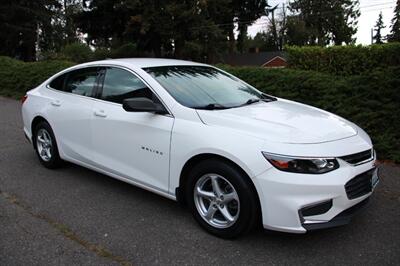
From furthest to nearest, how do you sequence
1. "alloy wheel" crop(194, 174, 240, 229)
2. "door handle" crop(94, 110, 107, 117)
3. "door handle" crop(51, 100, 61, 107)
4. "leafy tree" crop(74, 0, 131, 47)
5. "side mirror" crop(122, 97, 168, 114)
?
1. "leafy tree" crop(74, 0, 131, 47)
2. "door handle" crop(51, 100, 61, 107)
3. "door handle" crop(94, 110, 107, 117)
4. "side mirror" crop(122, 97, 168, 114)
5. "alloy wheel" crop(194, 174, 240, 229)

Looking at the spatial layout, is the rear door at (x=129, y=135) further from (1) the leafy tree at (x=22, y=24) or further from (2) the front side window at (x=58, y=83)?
(1) the leafy tree at (x=22, y=24)

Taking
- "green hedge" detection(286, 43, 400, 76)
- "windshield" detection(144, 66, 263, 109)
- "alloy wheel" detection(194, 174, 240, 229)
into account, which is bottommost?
"alloy wheel" detection(194, 174, 240, 229)

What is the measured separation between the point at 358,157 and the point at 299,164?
64 cm

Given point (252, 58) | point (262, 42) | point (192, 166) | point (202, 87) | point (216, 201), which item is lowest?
point (216, 201)

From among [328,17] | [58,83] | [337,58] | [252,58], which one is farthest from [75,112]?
[328,17]

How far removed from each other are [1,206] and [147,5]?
101ft

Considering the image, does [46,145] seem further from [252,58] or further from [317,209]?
[252,58]

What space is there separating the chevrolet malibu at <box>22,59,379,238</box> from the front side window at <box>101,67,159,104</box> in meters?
0.01

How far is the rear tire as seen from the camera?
5.47 m

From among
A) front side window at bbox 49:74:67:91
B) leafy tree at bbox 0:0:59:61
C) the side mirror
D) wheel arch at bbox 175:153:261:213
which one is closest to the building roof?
leafy tree at bbox 0:0:59:61

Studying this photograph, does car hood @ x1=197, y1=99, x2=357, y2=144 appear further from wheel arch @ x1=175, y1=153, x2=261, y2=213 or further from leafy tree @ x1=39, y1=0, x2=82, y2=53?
leafy tree @ x1=39, y1=0, x2=82, y2=53

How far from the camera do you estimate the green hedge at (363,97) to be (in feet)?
20.5

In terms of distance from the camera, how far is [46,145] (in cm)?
563

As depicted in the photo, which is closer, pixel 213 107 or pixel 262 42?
pixel 213 107
